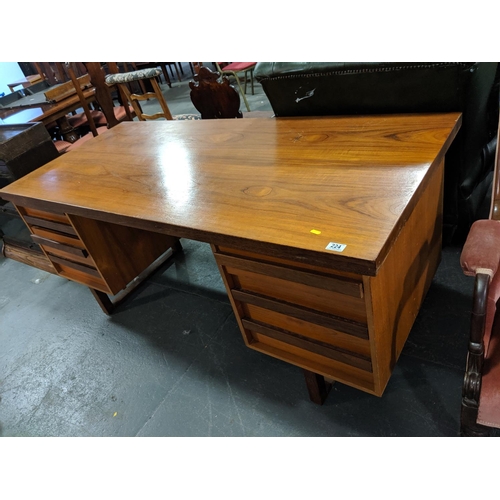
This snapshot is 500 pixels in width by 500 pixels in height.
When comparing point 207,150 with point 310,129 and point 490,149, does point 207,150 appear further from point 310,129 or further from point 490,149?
point 490,149

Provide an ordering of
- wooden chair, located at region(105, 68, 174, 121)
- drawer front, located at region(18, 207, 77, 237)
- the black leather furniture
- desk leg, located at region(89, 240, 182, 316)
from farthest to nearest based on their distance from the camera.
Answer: wooden chair, located at region(105, 68, 174, 121) < desk leg, located at region(89, 240, 182, 316) < drawer front, located at region(18, 207, 77, 237) < the black leather furniture

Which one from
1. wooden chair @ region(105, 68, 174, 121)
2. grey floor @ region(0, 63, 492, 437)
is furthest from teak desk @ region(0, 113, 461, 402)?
wooden chair @ region(105, 68, 174, 121)

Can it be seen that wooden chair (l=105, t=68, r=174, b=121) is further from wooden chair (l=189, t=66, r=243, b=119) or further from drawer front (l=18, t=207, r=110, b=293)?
drawer front (l=18, t=207, r=110, b=293)

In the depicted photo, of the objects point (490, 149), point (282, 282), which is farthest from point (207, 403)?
point (490, 149)

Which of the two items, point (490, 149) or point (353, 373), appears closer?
point (353, 373)

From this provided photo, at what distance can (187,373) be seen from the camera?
5.30 feet

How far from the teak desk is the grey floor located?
16cm

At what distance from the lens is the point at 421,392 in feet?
4.23

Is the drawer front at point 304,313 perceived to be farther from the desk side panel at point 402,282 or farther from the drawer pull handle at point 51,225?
the drawer pull handle at point 51,225

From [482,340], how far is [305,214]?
0.47m

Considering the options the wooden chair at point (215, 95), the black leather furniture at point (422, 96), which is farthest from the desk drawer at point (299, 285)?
the wooden chair at point (215, 95)

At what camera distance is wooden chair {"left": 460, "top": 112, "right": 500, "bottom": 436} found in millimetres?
784

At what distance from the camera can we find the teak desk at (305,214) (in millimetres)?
876

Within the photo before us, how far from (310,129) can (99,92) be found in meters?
2.66
